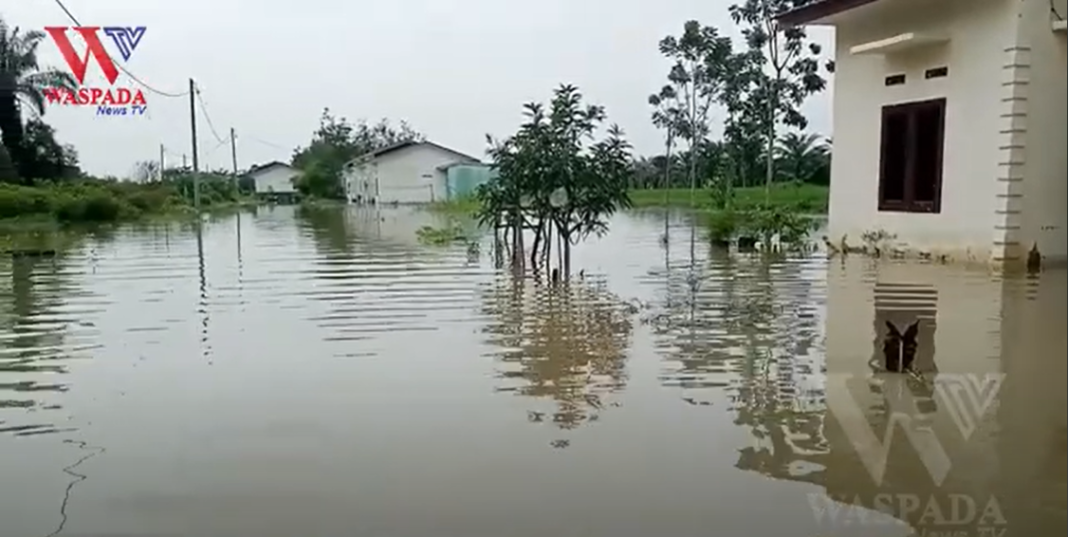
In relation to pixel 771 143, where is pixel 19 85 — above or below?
above

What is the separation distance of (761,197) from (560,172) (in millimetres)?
7415

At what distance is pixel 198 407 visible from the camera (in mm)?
4777

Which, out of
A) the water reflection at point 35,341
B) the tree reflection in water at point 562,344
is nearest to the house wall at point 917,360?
the tree reflection in water at point 562,344

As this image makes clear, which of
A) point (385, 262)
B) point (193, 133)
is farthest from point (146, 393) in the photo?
point (193, 133)

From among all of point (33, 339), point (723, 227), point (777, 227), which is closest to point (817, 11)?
point (777, 227)

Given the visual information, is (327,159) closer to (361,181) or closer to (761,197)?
(361,181)

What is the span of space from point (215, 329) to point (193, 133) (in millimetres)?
17376

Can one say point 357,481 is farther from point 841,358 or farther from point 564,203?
point 564,203

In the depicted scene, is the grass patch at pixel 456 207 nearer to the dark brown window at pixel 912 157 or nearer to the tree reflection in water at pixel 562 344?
the dark brown window at pixel 912 157

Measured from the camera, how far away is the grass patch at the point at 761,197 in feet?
51.0

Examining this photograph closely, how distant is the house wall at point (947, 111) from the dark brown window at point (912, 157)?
12 centimetres

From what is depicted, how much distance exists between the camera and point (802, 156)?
1606cm

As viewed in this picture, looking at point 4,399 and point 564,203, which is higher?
point 564,203

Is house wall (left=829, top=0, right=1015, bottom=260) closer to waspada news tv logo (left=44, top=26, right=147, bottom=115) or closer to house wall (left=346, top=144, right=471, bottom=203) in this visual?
waspada news tv logo (left=44, top=26, right=147, bottom=115)
